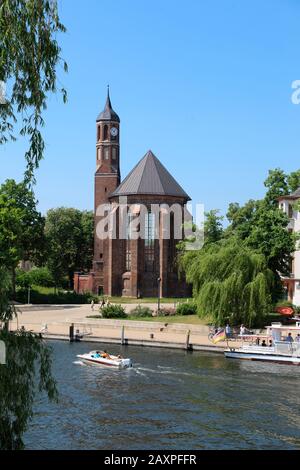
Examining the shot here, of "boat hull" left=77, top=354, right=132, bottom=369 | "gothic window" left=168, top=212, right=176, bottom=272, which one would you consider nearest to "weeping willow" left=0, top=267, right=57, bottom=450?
"boat hull" left=77, top=354, right=132, bottom=369

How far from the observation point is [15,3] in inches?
535

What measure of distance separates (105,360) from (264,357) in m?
11.6

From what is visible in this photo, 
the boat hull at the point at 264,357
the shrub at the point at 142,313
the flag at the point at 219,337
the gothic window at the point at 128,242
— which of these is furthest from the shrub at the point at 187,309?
the gothic window at the point at 128,242

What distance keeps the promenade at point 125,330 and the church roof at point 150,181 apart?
2672cm

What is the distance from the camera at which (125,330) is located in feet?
188

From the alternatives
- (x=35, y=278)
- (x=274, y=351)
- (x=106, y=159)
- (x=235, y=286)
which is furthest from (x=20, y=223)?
(x=274, y=351)

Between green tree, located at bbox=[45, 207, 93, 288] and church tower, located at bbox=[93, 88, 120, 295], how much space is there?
13155 mm

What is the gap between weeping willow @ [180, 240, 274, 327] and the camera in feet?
172

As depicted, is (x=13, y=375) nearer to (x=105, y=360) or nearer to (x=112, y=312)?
(x=105, y=360)

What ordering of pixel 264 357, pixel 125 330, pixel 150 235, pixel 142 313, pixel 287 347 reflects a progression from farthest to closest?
pixel 150 235, pixel 142 313, pixel 125 330, pixel 287 347, pixel 264 357

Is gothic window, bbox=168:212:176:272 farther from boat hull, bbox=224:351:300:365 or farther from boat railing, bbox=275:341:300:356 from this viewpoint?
boat hull, bbox=224:351:300:365
